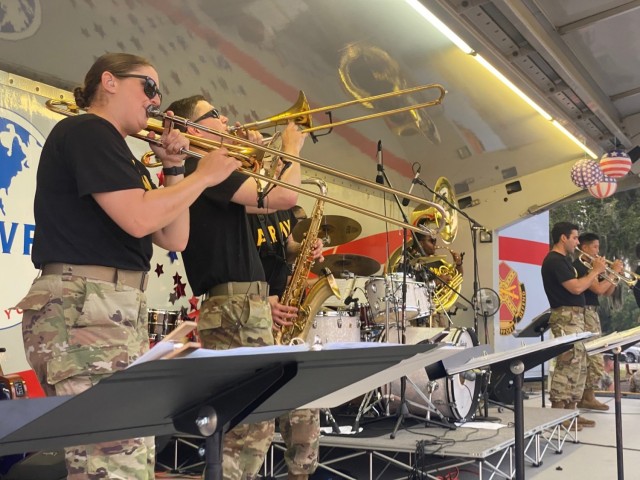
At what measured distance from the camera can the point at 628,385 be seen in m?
10.8

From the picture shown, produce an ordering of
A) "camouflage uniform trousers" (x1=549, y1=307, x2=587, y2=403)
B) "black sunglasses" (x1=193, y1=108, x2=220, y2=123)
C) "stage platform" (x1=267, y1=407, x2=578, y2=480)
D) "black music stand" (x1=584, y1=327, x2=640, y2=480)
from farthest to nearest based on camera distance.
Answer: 1. "camouflage uniform trousers" (x1=549, y1=307, x2=587, y2=403)
2. "stage platform" (x1=267, y1=407, x2=578, y2=480)
3. "black music stand" (x1=584, y1=327, x2=640, y2=480)
4. "black sunglasses" (x1=193, y1=108, x2=220, y2=123)

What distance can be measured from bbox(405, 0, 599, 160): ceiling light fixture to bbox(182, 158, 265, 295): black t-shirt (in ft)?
8.55

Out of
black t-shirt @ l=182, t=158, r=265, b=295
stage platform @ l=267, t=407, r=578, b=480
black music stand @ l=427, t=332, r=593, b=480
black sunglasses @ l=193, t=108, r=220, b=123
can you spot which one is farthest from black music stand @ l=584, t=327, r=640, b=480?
black sunglasses @ l=193, t=108, r=220, b=123

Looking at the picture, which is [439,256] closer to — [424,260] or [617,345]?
[424,260]

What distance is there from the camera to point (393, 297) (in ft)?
20.0

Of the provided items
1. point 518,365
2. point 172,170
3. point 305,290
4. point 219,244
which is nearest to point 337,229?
point 305,290

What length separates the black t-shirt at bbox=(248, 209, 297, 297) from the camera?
3.85m

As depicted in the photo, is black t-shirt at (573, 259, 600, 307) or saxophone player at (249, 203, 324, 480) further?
black t-shirt at (573, 259, 600, 307)

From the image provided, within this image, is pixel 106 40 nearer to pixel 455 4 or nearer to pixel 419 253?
pixel 455 4

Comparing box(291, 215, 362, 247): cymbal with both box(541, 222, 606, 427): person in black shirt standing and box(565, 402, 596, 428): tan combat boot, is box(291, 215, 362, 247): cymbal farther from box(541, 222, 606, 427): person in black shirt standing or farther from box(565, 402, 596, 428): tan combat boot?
box(565, 402, 596, 428): tan combat boot

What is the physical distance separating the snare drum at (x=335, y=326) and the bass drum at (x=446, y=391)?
484 millimetres

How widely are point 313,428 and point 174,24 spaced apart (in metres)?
2.93

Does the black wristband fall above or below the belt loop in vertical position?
above

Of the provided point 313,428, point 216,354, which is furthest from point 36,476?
point 216,354
